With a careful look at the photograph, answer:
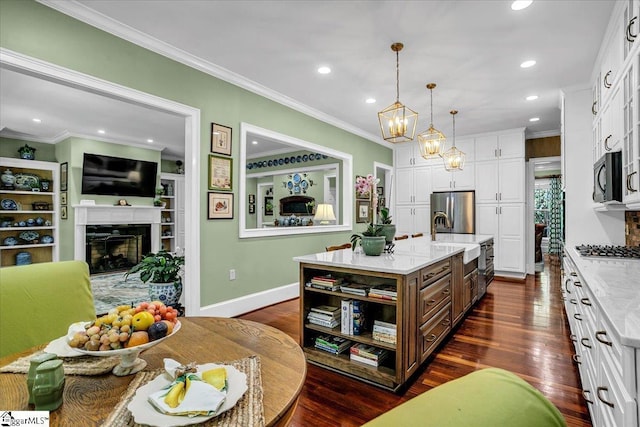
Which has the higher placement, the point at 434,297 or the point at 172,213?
the point at 172,213

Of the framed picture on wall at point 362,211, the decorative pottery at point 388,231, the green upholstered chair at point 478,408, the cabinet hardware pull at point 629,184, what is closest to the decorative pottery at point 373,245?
the decorative pottery at point 388,231

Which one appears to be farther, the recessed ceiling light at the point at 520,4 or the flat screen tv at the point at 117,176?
the flat screen tv at the point at 117,176

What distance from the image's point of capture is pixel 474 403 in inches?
14.7

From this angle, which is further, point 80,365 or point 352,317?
point 352,317

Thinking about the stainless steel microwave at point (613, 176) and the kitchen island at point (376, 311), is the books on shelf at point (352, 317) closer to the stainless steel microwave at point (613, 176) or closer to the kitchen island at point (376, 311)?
the kitchen island at point (376, 311)

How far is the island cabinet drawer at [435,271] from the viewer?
230 centimetres

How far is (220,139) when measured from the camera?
11.3 feet

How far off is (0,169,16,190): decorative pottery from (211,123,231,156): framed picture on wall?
503 cm

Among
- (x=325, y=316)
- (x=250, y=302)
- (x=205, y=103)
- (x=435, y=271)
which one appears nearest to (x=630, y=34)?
(x=435, y=271)

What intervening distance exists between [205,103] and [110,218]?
4342 mm

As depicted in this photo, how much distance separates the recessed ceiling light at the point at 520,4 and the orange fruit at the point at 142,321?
3052 mm

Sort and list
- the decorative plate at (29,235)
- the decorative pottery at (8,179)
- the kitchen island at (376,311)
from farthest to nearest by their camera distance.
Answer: the decorative plate at (29,235)
the decorative pottery at (8,179)
the kitchen island at (376,311)

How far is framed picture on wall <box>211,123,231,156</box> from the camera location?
11.1ft

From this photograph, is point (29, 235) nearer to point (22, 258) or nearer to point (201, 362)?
point (22, 258)
